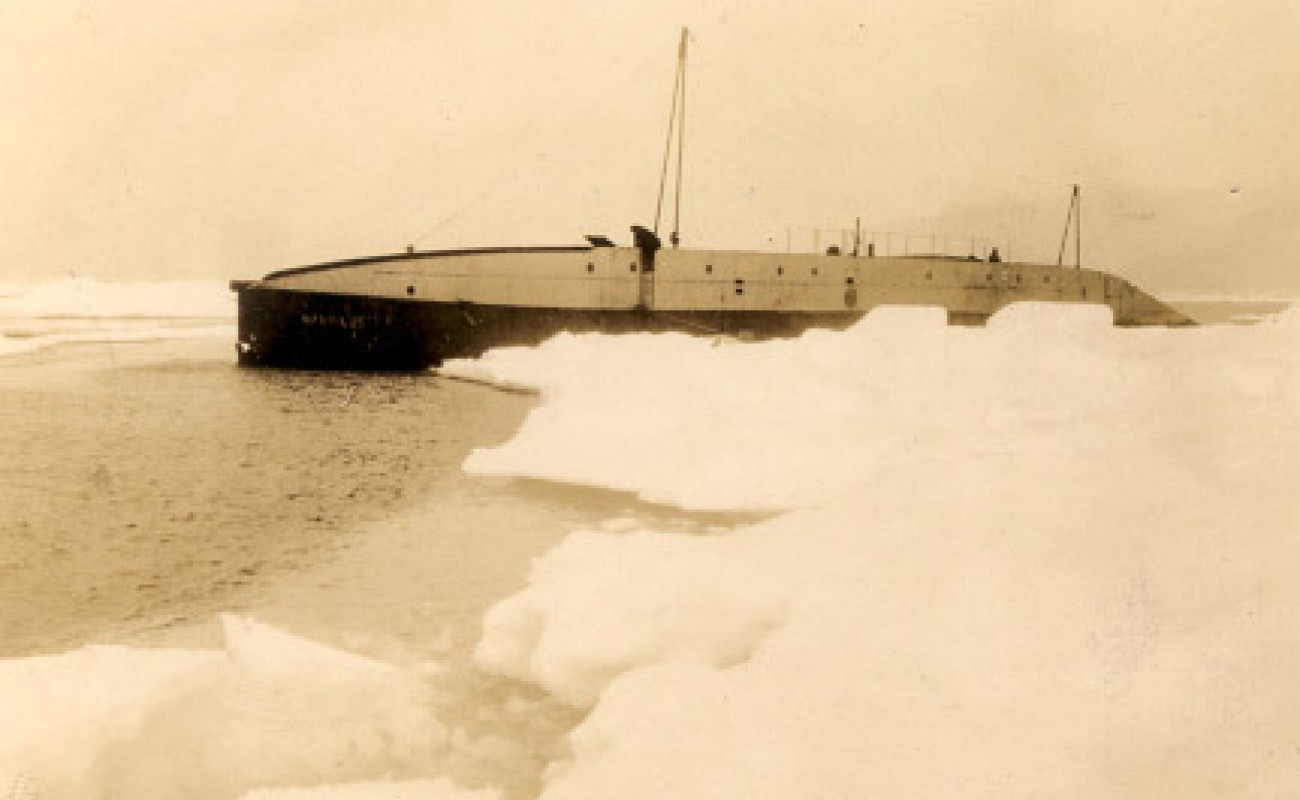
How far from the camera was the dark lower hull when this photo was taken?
42750 mm

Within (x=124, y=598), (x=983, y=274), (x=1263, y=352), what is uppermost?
(x=983, y=274)

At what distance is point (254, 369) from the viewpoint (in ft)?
143

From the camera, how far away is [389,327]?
140ft

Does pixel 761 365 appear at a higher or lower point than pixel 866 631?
higher

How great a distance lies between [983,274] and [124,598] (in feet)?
162

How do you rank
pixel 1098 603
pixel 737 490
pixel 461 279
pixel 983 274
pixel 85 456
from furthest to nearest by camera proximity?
pixel 983 274
pixel 461 279
pixel 85 456
pixel 737 490
pixel 1098 603

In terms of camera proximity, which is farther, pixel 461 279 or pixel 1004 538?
pixel 461 279

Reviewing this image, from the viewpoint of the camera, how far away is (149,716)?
666 cm

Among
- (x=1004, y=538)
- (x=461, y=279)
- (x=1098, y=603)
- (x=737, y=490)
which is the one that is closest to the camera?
(x=1098, y=603)

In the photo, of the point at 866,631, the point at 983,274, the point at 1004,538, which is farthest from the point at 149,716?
the point at 983,274

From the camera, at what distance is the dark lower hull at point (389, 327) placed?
140 feet

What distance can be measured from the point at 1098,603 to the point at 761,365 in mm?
15824

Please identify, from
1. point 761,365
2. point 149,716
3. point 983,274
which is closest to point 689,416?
point 761,365

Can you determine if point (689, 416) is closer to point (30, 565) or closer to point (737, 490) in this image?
point (737, 490)
